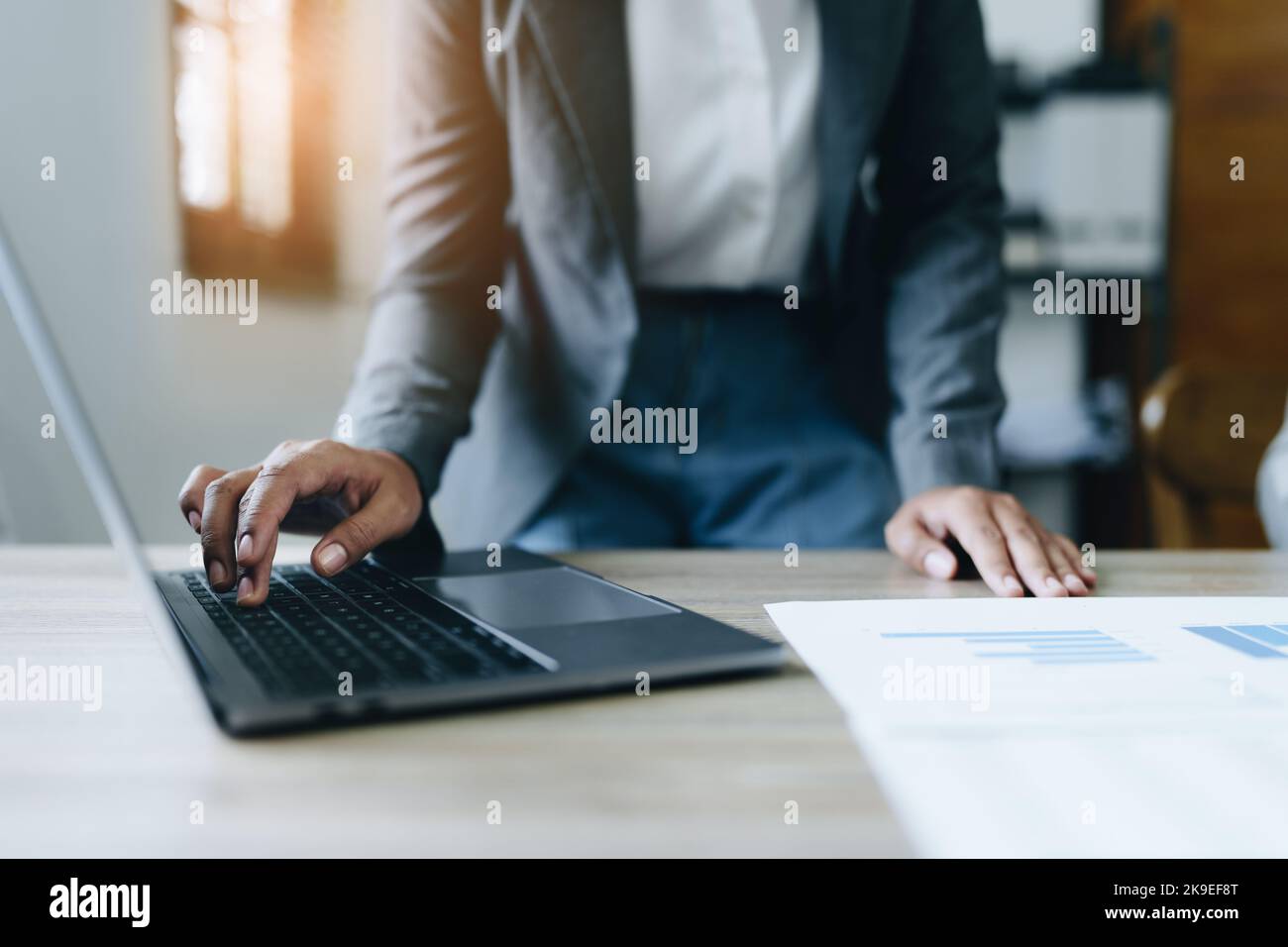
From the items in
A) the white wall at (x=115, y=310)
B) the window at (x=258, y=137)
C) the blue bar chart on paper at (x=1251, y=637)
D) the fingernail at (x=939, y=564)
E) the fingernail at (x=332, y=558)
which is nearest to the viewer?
the blue bar chart on paper at (x=1251, y=637)

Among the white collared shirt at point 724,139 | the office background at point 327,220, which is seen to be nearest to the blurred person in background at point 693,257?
the white collared shirt at point 724,139

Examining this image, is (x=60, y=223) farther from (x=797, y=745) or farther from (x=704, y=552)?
(x=797, y=745)

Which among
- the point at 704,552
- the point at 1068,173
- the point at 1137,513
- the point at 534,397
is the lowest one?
the point at 1137,513

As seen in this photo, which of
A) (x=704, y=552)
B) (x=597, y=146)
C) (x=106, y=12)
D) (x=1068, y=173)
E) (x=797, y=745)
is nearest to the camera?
(x=797, y=745)

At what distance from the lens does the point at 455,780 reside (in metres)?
0.35

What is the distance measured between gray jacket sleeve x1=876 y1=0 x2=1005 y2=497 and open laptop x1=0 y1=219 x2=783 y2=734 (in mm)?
585

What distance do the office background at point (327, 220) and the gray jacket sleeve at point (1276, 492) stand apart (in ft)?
1.49

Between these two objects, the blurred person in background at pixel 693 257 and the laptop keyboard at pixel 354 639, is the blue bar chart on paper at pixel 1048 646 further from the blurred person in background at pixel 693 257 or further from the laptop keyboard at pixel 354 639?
the blurred person in background at pixel 693 257

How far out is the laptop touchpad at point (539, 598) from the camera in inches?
21.5

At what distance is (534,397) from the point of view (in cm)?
117

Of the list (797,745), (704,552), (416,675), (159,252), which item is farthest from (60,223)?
(797,745)

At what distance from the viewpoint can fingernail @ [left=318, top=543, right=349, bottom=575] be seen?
637mm

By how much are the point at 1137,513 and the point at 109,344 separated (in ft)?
8.30

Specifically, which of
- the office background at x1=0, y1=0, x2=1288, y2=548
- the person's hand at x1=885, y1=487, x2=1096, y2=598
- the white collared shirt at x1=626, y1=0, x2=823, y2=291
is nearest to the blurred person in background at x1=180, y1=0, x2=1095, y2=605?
the white collared shirt at x1=626, y1=0, x2=823, y2=291
